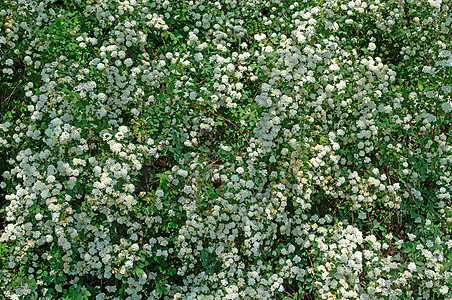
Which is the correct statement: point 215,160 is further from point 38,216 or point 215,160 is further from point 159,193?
point 38,216

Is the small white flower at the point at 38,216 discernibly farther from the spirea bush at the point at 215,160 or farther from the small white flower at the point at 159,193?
the small white flower at the point at 159,193

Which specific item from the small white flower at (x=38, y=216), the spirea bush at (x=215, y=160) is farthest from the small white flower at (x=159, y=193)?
the small white flower at (x=38, y=216)

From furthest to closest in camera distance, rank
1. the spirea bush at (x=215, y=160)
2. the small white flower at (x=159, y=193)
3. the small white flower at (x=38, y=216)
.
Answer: the small white flower at (x=159, y=193) → the spirea bush at (x=215, y=160) → the small white flower at (x=38, y=216)

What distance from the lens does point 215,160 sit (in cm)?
423

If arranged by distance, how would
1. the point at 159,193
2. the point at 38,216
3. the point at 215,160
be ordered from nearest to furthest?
the point at 38,216 → the point at 159,193 → the point at 215,160

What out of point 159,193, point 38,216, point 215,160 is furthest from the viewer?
point 215,160

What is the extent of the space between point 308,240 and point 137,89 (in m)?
2.07

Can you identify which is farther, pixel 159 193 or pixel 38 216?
pixel 159 193

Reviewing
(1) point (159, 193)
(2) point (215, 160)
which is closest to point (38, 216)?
(1) point (159, 193)

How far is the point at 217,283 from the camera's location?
3688 millimetres

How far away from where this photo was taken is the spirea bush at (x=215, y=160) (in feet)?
11.7

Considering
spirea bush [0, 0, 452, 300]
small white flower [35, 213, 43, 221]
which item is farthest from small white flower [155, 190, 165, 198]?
small white flower [35, 213, 43, 221]

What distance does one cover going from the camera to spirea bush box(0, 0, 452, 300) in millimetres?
3555

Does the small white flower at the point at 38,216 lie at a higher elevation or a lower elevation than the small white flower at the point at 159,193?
lower
